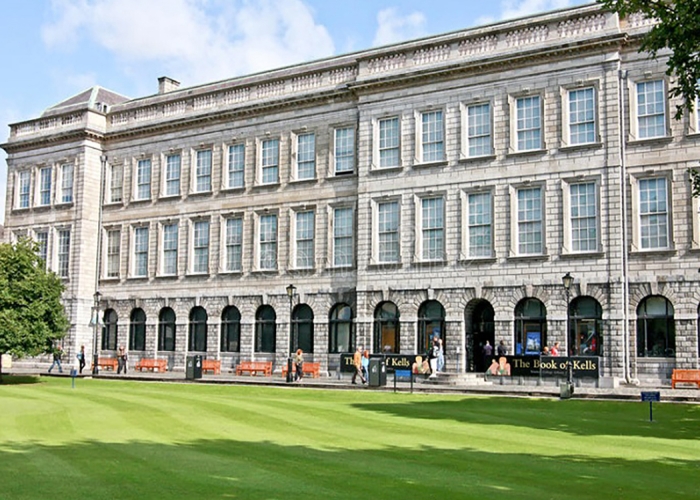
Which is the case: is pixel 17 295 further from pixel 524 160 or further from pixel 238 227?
pixel 524 160

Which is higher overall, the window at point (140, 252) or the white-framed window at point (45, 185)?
the white-framed window at point (45, 185)

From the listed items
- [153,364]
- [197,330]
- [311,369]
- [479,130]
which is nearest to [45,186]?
[197,330]

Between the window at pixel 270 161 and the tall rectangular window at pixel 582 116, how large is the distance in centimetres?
1701

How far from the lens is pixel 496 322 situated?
39.4m

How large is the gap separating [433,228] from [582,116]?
875 centimetres

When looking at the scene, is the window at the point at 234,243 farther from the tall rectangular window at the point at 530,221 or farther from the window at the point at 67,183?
the tall rectangular window at the point at 530,221

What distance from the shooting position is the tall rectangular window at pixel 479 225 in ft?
132

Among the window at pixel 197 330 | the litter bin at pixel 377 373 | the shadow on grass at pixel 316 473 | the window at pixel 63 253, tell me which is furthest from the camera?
the window at pixel 63 253

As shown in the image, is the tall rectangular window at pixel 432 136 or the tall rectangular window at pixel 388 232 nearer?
the tall rectangular window at pixel 432 136

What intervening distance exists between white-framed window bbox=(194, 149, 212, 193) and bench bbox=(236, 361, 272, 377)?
11.4 metres

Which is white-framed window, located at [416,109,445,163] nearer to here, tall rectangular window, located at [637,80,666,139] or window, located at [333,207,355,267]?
window, located at [333,207,355,267]

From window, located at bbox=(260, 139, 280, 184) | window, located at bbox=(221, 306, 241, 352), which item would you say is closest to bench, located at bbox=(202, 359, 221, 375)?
window, located at bbox=(221, 306, 241, 352)

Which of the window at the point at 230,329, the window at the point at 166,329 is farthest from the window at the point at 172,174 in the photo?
the window at the point at 230,329

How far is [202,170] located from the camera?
169ft
